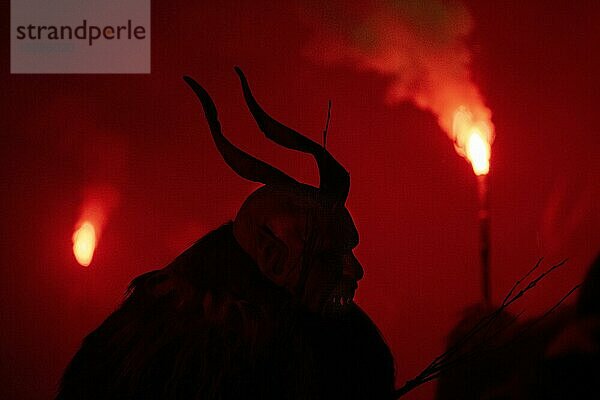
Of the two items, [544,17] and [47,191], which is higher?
[544,17]

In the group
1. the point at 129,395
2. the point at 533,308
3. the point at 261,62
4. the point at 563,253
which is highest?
the point at 261,62

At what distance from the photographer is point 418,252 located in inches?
79.7

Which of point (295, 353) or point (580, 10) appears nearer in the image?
Result: point (295, 353)

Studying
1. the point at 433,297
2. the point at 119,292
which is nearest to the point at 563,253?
the point at 433,297

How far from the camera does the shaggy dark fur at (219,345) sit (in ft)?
4.86

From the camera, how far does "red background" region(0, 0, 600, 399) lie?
1986 mm

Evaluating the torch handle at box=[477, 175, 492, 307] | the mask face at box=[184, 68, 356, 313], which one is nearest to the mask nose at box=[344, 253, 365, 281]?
the mask face at box=[184, 68, 356, 313]

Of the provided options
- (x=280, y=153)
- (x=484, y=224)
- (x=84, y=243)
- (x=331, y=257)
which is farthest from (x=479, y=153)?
(x=84, y=243)

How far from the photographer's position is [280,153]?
195cm

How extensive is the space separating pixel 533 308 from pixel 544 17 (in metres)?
0.75

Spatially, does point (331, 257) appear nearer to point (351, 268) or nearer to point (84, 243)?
point (351, 268)

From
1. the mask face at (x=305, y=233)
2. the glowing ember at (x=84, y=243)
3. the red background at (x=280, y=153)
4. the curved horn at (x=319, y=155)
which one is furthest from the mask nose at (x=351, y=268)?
the glowing ember at (x=84, y=243)

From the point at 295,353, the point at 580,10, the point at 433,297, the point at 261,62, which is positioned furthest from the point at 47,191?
the point at 580,10

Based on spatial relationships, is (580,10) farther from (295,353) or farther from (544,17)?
(295,353)
